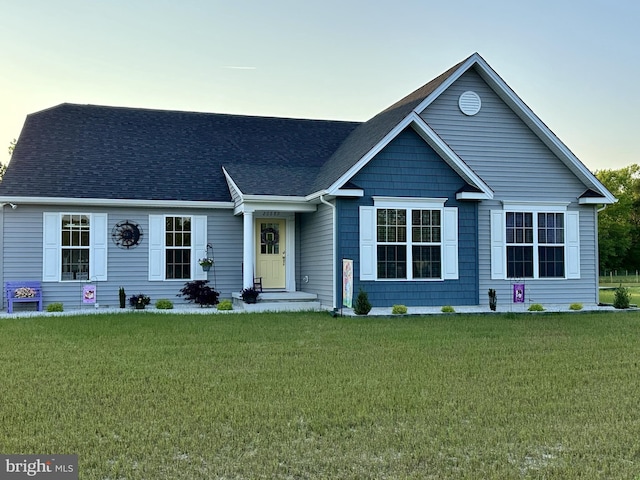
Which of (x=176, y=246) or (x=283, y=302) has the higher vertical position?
(x=176, y=246)

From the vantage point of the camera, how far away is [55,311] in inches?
557

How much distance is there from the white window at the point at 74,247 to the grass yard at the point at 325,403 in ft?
16.5

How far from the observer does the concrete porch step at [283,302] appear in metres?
14.4

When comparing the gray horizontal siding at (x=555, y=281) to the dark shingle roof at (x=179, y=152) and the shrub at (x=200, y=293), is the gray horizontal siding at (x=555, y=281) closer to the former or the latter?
the dark shingle roof at (x=179, y=152)

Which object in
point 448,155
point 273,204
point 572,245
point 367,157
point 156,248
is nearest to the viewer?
point 367,157

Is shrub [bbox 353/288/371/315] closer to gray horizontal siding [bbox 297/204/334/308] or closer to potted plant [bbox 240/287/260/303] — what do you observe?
gray horizontal siding [bbox 297/204/334/308]

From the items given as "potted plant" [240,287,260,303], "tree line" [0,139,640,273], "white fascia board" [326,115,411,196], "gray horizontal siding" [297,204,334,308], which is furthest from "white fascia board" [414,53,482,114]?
"tree line" [0,139,640,273]

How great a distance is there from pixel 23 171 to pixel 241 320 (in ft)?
24.2

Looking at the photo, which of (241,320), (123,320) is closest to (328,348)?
(241,320)

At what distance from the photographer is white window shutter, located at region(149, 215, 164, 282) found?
1562cm

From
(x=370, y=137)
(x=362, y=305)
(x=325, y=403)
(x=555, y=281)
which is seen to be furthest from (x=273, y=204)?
(x=325, y=403)

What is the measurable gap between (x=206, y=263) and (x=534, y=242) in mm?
8448

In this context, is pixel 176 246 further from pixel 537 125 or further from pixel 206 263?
pixel 537 125

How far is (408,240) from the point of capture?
47.9ft
